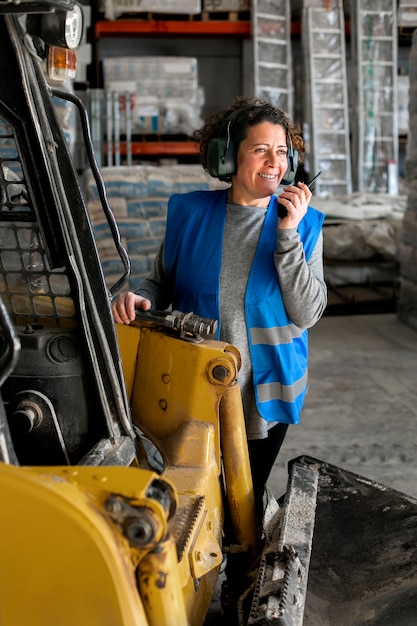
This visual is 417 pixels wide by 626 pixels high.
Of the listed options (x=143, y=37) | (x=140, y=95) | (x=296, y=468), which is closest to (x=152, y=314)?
(x=296, y=468)

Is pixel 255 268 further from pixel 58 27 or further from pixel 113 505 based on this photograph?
pixel 113 505

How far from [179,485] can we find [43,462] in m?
0.38

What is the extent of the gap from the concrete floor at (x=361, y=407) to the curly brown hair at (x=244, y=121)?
5.69ft

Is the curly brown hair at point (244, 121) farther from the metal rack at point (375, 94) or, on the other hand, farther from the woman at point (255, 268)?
the metal rack at point (375, 94)

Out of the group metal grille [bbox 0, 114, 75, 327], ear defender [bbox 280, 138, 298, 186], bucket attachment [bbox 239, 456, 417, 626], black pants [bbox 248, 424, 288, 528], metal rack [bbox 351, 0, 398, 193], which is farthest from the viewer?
metal rack [bbox 351, 0, 398, 193]

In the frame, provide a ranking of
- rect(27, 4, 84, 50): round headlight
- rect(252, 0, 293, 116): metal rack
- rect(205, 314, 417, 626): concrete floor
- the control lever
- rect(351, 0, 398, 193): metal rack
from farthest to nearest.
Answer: rect(351, 0, 398, 193): metal rack, rect(252, 0, 293, 116): metal rack, rect(205, 314, 417, 626): concrete floor, the control lever, rect(27, 4, 84, 50): round headlight

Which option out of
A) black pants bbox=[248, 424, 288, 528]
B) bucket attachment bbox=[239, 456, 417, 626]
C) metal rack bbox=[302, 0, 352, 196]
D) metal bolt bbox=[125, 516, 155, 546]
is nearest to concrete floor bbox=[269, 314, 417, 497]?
black pants bbox=[248, 424, 288, 528]

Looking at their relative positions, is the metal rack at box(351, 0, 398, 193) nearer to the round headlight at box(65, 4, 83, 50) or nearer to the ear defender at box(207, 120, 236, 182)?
the ear defender at box(207, 120, 236, 182)

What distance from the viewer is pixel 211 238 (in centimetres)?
255

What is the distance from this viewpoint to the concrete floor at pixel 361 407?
13.6 ft

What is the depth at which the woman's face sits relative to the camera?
8.07 ft

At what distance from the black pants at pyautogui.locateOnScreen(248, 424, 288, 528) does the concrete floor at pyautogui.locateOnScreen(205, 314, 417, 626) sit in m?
0.48

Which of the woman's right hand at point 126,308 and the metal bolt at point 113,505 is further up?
the woman's right hand at point 126,308

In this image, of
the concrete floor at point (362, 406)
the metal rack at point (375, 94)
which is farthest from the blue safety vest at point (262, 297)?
the metal rack at point (375, 94)
